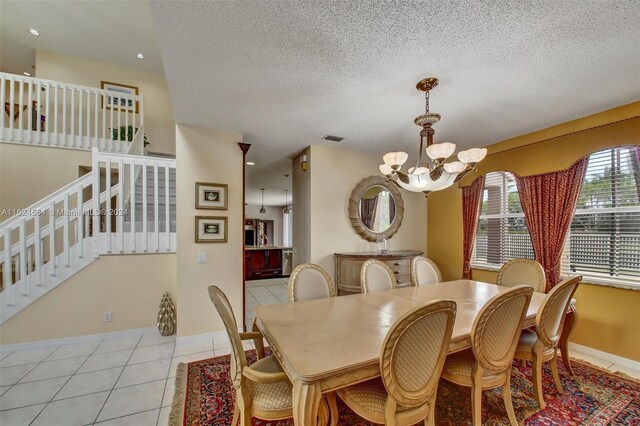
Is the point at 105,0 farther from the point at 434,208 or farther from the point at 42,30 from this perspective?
the point at 434,208

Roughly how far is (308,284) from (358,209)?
1983mm

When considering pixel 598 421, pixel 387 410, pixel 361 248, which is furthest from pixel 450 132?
pixel 387 410

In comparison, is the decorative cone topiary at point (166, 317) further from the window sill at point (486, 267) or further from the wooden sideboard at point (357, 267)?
the window sill at point (486, 267)

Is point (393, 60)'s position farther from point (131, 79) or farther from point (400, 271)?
point (131, 79)

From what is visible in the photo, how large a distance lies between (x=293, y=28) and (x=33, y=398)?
3.38 m

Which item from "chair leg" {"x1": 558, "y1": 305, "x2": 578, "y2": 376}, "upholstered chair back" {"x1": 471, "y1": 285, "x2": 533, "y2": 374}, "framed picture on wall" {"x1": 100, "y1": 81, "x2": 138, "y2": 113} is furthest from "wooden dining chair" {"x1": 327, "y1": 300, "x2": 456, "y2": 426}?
"framed picture on wall" {"x1": 100, "y1": 81, "x2": 138, "y2": 113}

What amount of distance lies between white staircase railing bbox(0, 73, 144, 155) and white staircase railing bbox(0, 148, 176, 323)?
1.46 m

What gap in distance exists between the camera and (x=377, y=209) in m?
4.39

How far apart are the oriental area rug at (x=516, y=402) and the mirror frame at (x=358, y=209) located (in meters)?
2.30

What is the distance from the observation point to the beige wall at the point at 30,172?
13.3 ft

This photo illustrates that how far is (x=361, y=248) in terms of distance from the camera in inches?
166

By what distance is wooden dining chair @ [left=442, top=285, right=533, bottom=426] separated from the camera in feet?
4.92

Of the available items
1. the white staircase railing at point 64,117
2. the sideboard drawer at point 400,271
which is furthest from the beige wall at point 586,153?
the white staircase railing at point 64,117

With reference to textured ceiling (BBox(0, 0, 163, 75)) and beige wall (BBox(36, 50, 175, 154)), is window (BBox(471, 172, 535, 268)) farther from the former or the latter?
beige wall (BBox(36, 50, 175, 154))
